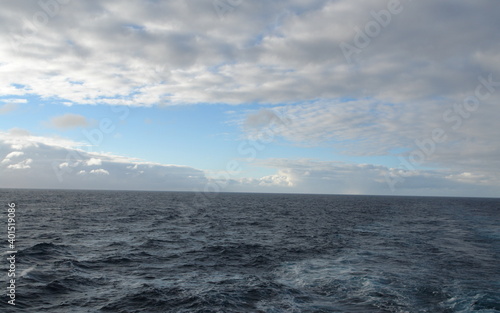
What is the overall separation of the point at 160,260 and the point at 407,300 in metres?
17.8

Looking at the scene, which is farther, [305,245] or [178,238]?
[178,238]

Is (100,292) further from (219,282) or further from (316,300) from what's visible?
(316,300)

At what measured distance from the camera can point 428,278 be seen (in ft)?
72.2

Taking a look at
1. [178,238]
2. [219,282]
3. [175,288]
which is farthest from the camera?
[178,238]

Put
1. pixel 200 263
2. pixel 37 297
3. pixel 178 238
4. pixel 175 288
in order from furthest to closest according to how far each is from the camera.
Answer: pixel 178 238
pixel 200 263
pixel 175 288
pixel 37 297

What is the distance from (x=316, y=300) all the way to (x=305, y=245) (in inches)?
661

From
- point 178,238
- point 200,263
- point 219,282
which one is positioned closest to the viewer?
point 219,282

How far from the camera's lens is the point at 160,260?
25.7 m

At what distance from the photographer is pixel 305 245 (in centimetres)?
3416

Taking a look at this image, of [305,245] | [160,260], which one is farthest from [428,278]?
[160,260]

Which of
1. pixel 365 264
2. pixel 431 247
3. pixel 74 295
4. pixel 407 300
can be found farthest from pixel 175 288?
pixel 431 247

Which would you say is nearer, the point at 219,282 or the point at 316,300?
the point at 316,300

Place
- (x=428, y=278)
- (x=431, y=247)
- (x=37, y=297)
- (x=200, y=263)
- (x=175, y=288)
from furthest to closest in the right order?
(x=431, y=247) → (x=200, y=263) → (x=428, y=278) → (x=175, y=288) → (x=37, y=297)

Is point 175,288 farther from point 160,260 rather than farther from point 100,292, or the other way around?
point 160,260
